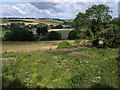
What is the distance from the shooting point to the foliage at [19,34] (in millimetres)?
46356

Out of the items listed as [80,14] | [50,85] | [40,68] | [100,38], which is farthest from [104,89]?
[80,14]

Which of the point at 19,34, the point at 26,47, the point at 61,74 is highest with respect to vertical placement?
the point at 61,74

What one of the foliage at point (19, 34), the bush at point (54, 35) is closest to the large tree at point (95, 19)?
the foliage at point (19, 34)

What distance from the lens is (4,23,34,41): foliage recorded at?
46356 millimetres

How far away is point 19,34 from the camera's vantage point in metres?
48.5

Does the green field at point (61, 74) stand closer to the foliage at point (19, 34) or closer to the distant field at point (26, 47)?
the distant field at point (26, 47)

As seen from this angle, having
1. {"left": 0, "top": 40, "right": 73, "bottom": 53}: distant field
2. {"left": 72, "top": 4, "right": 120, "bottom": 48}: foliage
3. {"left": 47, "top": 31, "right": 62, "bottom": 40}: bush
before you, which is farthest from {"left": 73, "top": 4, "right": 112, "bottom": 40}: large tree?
{"left": 47, "top": 31, "right": 62, "bottom": 40}: bush

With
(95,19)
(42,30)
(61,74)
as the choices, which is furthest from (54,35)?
(61,74)

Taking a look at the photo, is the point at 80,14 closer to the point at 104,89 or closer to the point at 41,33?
the point at 41,33

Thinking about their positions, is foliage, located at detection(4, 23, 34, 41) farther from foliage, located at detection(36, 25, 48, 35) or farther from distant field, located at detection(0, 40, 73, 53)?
distant field, located at detection(0, 40, 73, 53)

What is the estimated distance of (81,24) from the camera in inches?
1412

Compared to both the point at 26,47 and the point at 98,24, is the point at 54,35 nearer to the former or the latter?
the point at 26,47

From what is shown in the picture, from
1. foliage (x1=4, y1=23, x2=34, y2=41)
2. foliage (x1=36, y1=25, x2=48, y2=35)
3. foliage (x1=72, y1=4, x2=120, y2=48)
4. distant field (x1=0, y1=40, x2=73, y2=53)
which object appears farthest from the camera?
foliage (x1=36, y1=25, x2=48, y2=35)

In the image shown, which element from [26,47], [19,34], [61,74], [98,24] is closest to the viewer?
[61,74]
